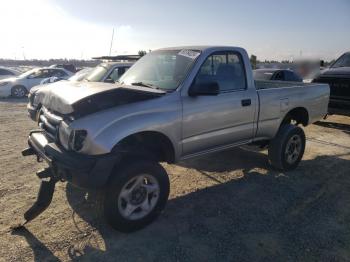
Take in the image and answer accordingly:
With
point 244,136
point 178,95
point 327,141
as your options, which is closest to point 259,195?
point 244,136

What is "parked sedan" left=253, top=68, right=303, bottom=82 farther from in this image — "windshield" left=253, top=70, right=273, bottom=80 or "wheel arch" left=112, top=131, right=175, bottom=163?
"wheel arch" left=112, top=131, right=175, bottom=163

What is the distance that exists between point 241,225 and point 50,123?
8.09ft

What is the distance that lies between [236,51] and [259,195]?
6.74 feet

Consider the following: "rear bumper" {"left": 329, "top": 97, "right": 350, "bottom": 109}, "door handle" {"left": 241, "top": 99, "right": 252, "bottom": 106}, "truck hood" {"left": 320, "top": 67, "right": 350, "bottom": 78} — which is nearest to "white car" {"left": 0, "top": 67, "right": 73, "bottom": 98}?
"truck hood" {"left": 320, "top": 67, "right": 350, "bottom": 78}

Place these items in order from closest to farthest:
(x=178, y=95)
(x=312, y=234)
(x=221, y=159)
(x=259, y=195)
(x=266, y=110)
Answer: (x=312, y=234) < (x=178, y=95) < (x=259, y=195) < (x=266, y=110) < (x=221, y=159)

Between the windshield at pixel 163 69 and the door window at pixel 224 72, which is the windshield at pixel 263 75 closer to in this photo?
the door window at pixel 224 72

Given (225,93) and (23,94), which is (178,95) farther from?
(23,94)

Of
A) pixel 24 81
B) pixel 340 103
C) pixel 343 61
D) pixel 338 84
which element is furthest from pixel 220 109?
pixel 24 81

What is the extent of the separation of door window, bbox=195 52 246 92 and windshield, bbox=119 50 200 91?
0.21 metres

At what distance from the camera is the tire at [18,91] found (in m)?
17.0

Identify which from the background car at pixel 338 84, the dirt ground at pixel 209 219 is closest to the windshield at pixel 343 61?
the background car at pixel 338 84

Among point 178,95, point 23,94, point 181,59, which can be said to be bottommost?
point 23,94

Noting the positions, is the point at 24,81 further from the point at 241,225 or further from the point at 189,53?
the point at 241,225

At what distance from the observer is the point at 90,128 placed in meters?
3.66
